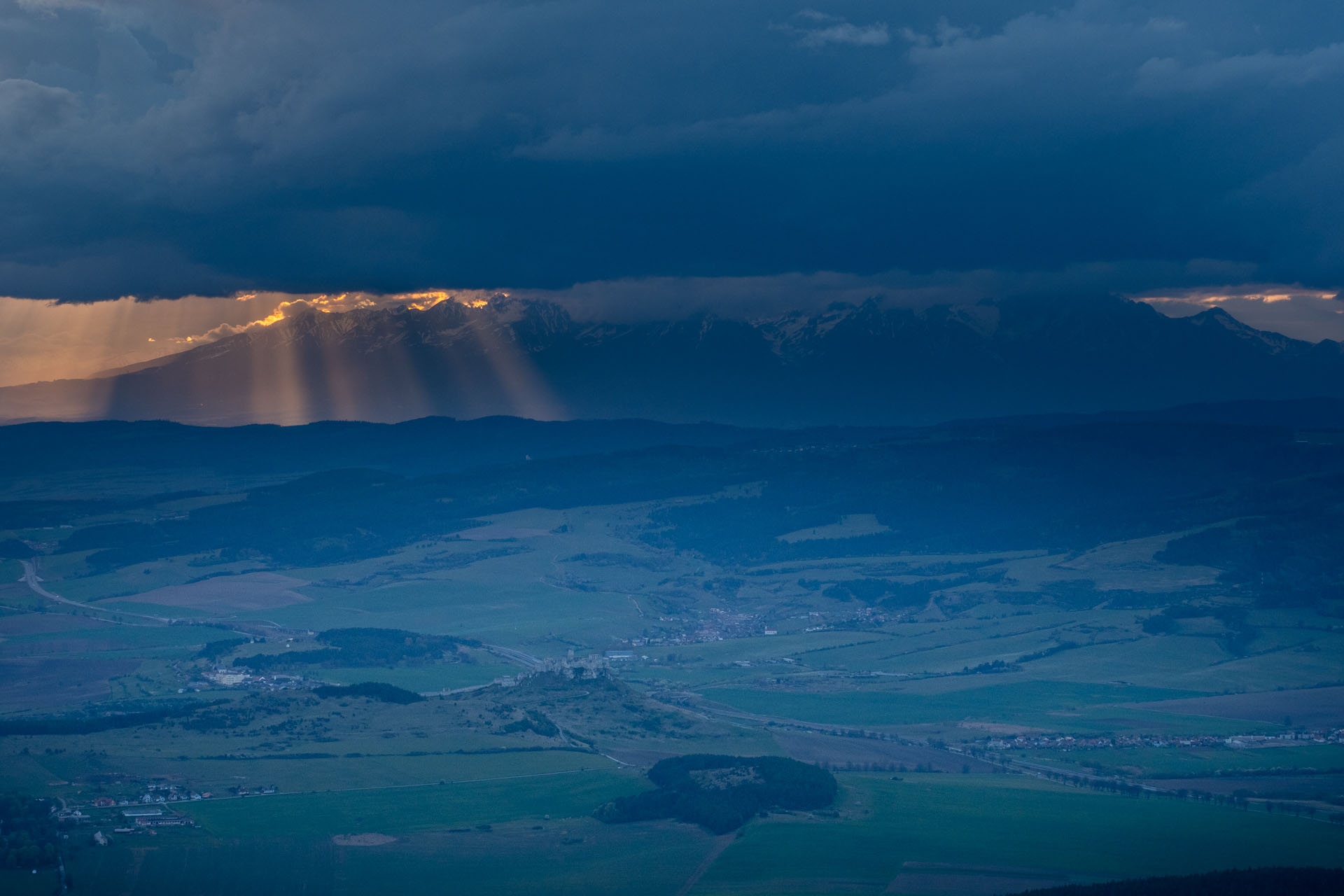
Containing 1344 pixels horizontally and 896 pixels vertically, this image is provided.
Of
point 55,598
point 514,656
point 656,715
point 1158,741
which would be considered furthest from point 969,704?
point 55,598

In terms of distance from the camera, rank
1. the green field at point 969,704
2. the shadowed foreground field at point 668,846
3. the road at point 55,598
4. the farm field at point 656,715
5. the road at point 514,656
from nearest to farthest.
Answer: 1. the shadowed foreground field at point 668,846
2. the farm field at point 656,715
3. the green field at point 969,704
4. the road at point 514,656
5. the road at point 55,598

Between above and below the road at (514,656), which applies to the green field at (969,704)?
below

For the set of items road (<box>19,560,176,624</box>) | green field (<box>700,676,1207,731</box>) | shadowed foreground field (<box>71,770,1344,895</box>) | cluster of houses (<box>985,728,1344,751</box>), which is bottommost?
cluster of houses (<box>985,728,1344,751</box>)

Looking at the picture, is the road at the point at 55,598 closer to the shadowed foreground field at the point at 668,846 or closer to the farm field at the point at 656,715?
the farm field at the point at 656,715

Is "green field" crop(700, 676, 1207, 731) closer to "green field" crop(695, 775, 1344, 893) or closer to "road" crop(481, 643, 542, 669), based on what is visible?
"road" crop(481, 643, 542, 669)

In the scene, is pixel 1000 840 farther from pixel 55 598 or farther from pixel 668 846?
pixel 55 598

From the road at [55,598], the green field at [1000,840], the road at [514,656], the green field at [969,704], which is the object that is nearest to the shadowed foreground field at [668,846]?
the green field at [1000,840]

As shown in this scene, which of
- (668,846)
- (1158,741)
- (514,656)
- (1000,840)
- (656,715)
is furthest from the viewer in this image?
(514,656)

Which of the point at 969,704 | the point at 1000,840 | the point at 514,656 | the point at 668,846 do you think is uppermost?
the point at 514,656

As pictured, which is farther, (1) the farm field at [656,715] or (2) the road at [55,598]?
(2) the road at [55,598]

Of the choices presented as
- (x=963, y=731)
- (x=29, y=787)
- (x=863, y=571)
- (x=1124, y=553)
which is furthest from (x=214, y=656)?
(x=1124, y=553)

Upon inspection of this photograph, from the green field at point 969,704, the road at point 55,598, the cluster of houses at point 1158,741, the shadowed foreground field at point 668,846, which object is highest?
the road at point 55,598

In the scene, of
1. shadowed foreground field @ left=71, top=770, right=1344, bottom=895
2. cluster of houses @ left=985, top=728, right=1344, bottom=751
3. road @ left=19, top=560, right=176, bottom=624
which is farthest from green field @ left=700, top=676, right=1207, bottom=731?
road @ left=19, top=560, right=176, bottom=624

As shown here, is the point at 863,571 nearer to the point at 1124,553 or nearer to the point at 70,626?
the point at 1124,553
